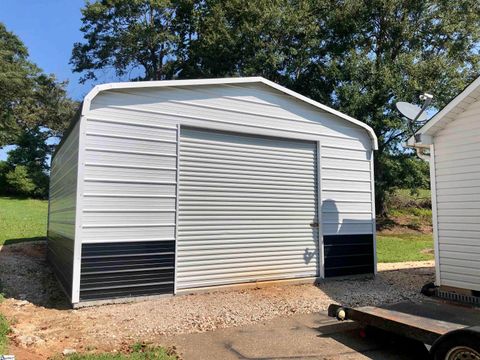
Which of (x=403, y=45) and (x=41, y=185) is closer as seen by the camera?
(x=403, y=45)

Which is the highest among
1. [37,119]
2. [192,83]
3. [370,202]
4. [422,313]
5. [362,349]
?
[37,119]

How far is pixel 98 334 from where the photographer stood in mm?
4945

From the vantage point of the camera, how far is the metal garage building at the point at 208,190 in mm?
6293

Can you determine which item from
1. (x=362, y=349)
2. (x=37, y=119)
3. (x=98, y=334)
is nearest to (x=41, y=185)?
(x=37, y=119)

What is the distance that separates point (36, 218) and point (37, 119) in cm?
1621

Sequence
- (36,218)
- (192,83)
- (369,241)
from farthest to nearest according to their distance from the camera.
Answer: (36,218) < (369,241) < (192,83)

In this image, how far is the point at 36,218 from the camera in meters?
19.8

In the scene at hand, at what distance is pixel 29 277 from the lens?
856 cm

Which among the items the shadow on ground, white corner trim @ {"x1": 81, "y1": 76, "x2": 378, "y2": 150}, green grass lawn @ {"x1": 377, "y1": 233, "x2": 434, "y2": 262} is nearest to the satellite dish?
white corner trim @ {"x1": 81, "y1": 76, "x2": 378, "y2": 150}

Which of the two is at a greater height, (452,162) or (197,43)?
(197,43)

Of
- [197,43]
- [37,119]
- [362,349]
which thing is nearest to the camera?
[362,349]

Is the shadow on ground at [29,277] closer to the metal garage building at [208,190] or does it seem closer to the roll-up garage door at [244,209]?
the metal garage building at [208,190]

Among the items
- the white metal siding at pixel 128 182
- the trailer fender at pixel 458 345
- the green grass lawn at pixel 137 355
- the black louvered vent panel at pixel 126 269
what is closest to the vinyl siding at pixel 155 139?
the white metal siding at pixel 128 182

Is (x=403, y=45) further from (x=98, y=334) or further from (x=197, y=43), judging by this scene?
(x=98, y=334)
